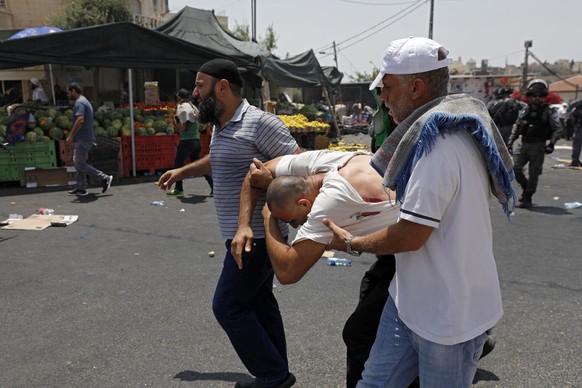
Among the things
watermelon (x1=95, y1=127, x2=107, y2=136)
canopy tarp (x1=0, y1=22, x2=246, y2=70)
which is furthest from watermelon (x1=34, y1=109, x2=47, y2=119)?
watermelon (x1=95, y1=127, x2=107, y2=136)

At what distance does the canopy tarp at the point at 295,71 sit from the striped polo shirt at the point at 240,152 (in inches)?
431

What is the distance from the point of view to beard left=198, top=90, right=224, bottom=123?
3041 millimetres

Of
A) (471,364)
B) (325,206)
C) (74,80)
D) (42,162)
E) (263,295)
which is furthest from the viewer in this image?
(74,80)

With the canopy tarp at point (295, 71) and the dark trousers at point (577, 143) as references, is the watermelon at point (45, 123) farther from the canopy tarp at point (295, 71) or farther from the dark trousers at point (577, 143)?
the dark trousers at point (577, 143)

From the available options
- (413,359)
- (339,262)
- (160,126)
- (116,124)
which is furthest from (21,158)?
(413,359)

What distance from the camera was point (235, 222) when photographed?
3.01 m

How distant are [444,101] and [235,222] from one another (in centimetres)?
157

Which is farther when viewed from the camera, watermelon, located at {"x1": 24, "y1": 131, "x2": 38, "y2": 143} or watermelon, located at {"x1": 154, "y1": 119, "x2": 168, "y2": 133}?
watermelon, located at {"x1": 154, "y1": 119, "x2": 168, "y2": 133}

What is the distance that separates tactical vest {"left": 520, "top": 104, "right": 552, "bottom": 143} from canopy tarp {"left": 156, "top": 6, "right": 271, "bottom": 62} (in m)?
8.08

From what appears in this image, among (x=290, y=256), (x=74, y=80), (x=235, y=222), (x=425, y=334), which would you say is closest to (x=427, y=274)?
(x=425, y=334)

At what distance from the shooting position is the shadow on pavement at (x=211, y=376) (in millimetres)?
3289

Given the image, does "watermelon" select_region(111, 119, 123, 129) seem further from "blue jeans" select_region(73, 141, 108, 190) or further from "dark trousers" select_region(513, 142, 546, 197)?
"dark trousers" select_region(513, 142, 546, 197)

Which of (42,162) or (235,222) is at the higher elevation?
(235,222)

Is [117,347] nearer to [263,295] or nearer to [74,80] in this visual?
[263,295]
